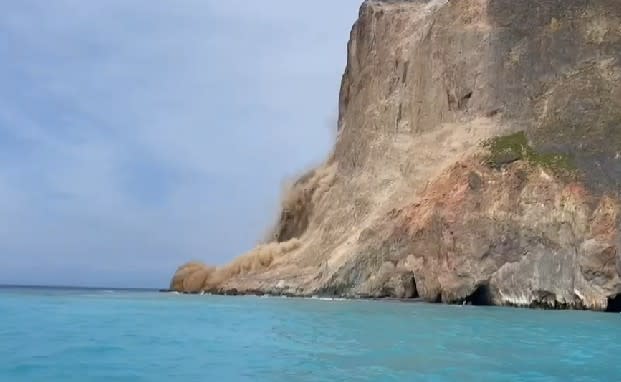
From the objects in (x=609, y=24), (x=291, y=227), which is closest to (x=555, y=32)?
(x=609, y=24)

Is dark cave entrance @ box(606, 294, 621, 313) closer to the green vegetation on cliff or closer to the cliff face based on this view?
the cliff face

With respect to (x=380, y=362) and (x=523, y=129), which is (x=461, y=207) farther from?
(x=380, y=362)

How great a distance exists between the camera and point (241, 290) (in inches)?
2121

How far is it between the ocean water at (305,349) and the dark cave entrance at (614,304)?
1117 centimetres

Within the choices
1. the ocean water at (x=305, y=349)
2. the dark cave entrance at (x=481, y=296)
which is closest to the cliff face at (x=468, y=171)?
the dark cave entrance at (x=481, y=296)

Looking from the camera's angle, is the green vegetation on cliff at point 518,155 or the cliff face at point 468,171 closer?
the cliff face at point 468,171

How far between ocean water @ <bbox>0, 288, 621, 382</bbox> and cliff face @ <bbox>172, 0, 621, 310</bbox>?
14.4 meters

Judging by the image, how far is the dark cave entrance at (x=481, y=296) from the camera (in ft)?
128

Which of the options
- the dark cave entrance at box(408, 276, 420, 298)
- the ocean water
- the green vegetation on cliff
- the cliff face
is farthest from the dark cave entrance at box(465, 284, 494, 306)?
the ocean water

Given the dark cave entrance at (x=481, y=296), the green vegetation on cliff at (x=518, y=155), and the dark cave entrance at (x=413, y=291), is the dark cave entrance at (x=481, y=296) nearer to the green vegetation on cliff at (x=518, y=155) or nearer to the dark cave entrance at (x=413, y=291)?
the dark cave entrance at (x=413, y=291)

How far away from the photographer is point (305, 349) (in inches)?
602

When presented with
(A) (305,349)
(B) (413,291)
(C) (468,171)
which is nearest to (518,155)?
(C) (468,171)

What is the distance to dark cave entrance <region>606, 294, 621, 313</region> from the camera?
34625 mm

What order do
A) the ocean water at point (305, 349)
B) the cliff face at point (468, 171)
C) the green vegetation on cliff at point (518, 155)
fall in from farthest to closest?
the green vegetation on cliff at point (518, 155) → the cliff face at point (468, 171) → the ocean water at point (305, 349)
